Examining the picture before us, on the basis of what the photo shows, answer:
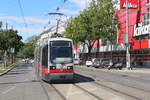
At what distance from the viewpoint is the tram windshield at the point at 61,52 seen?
76.9 feet

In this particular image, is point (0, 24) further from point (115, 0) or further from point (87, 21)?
point (115, 0)

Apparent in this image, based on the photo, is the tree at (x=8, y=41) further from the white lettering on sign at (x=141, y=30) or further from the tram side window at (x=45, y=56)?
the tram side window at (x=45, y=56)

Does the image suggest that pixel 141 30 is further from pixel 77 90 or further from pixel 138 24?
pixel 77 90

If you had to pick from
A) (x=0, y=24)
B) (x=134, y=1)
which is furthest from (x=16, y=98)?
(x=0, y=24)

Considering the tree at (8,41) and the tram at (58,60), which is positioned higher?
the tree at (8,41)

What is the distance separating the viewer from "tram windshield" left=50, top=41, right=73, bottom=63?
2344cm

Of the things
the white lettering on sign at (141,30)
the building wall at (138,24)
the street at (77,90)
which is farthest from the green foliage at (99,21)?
the street at (77,90)

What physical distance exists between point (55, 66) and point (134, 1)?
3542 centimetres

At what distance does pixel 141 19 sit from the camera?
2232 inches

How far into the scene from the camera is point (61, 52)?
23750mm

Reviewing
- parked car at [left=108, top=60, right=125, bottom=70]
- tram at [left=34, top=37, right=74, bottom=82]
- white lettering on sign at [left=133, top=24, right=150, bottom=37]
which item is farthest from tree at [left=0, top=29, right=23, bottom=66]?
tram at [left=34, top=37, right=74, bottom=82]

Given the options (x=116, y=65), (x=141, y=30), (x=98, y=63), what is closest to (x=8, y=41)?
(x=98, y=63)

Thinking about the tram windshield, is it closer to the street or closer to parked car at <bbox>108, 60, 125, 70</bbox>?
the street

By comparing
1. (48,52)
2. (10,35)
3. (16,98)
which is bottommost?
(16,98)
